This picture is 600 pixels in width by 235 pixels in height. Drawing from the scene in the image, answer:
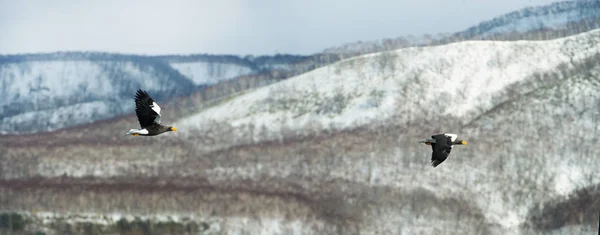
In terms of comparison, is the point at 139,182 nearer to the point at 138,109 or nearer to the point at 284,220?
the point at 284,220

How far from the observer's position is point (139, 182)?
611 ft

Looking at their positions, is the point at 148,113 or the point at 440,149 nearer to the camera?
the point at 440,149

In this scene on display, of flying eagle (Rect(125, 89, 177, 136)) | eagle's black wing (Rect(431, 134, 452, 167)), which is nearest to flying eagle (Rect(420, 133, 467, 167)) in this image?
eagle's black wing (Rect(431, 134, 452, 167))

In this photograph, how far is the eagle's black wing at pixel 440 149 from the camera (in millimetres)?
86688

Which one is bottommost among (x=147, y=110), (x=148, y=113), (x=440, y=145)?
(x=440, y=145)

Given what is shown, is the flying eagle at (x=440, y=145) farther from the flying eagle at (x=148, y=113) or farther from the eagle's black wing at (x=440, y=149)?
the flying eagle at (x=148, y=113)

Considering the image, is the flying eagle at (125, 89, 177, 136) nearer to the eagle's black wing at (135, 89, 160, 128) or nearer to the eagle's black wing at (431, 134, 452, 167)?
the eagle's black wing at (135, 89, 160, 128)

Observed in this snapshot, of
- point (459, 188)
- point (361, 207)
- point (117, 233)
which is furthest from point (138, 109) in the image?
point (459, 188)

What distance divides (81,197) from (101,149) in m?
14.8

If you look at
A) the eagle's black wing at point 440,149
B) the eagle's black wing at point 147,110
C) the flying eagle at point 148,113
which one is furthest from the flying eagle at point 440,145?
the eagle's black wing at point 147,110

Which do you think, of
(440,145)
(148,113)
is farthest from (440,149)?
(148,113)

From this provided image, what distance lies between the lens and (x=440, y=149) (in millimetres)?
87375

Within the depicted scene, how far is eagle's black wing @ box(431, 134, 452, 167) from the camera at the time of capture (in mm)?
86688

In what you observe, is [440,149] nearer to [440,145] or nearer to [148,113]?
[440,145]
